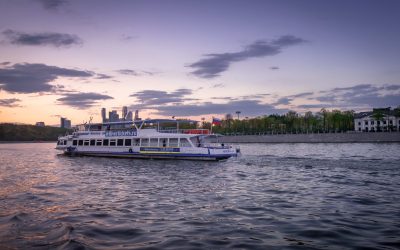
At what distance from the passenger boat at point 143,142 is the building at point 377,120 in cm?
12590

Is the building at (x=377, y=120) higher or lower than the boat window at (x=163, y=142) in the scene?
higher

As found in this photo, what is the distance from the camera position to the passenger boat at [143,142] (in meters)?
44.5

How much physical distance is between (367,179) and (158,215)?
17.4 metres

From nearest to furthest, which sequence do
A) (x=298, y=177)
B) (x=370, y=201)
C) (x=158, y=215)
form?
1. (x=158, y=215)
2. (x=370, y=201)
3. (x=298, y=177)

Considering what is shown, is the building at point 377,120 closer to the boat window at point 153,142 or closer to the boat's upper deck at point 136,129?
the boat's upper deck at point 136,129

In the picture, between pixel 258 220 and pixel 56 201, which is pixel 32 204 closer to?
pixel 56 201

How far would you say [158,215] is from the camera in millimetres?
13906

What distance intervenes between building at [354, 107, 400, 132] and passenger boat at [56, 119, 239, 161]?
12590 cm

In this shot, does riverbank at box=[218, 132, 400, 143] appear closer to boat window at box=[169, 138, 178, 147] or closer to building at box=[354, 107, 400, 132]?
building at box=[354, 107, 400, 132]

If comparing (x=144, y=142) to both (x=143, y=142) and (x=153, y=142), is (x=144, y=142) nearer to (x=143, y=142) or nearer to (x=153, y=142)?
(x=143, y=142)

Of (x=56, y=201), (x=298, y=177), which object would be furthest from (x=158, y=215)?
(x=298, y=177)

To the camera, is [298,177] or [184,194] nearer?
[184,194]

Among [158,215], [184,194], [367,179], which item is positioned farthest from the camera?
[367,179]

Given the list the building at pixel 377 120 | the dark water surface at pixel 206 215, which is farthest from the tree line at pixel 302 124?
the dark water surface at pixel 206 215
